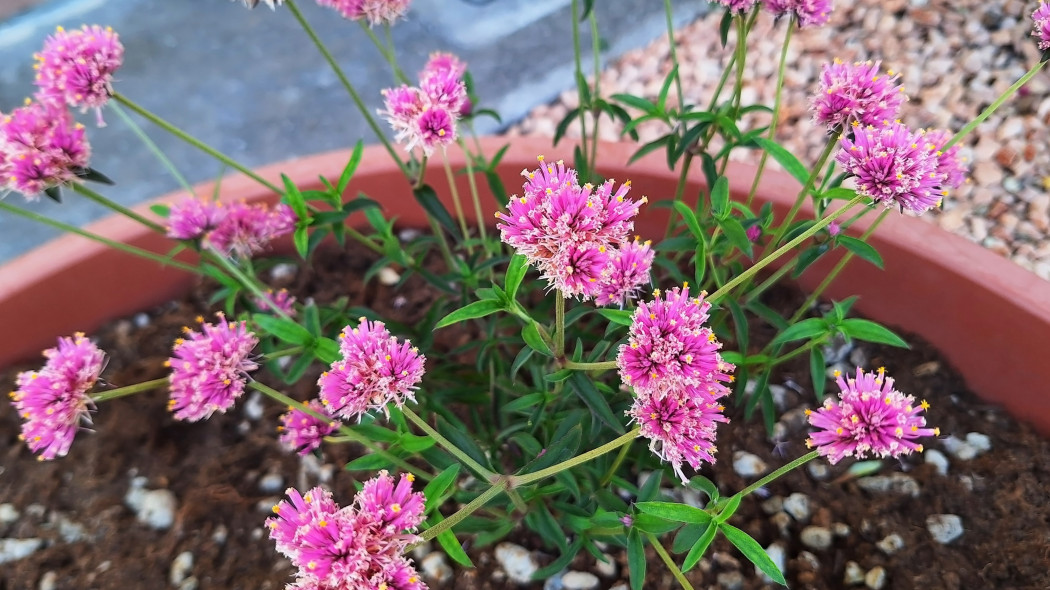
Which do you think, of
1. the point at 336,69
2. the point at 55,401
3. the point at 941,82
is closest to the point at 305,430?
the point at 55,401

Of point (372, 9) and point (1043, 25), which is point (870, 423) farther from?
point (372, 9)

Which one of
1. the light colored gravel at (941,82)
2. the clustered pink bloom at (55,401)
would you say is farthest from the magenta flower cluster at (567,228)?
the light colored gravel at (941,82)

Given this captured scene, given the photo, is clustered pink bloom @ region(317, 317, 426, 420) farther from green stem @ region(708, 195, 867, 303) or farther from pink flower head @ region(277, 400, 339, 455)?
green stem @ region(708, 195, 867, 303)

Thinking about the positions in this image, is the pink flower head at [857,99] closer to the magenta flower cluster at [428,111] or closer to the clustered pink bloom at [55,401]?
the magenta flower cluster at [428,111]

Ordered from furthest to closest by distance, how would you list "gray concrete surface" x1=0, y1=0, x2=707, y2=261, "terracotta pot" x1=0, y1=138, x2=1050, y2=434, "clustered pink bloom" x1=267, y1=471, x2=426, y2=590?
"gray concrete surface" x1=0, y1=0, x2=707, y2=261
"terracotta pot" x1=0, y1=138, x2=1050, y2=434
"clustered pink bloom" x1=267, y1=471, x2=426, y2=590

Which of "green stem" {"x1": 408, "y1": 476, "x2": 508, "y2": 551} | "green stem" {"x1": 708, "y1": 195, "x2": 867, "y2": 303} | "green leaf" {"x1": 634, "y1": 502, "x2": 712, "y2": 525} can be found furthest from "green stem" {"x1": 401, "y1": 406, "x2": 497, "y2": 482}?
"green stem" {"x1": 708, "y1": 195, "x2": 867, "y2": 303}

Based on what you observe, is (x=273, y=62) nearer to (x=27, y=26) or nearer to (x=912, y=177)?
(x=27, y=26)

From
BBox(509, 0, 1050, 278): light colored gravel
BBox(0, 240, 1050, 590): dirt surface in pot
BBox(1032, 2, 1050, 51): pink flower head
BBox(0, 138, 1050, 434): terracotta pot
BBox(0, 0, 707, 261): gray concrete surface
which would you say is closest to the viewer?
BBox(1032, 2, 1050, 51): pink flower head
